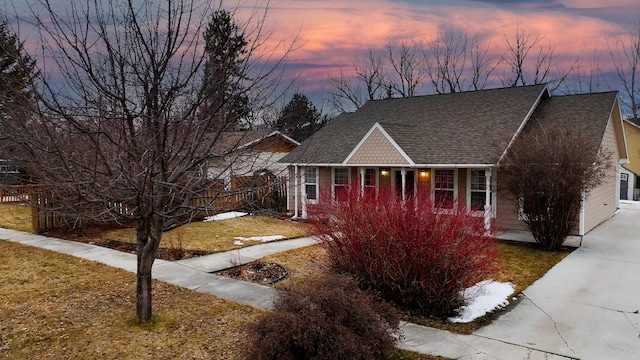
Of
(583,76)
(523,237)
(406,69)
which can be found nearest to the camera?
(523,237)

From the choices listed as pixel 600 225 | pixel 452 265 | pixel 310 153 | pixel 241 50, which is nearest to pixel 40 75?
pixel 241 50

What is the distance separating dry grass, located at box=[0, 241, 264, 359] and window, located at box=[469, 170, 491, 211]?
1054 cm

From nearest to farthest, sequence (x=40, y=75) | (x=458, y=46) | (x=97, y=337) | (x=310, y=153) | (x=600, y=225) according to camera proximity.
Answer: (x=40, y=75) < (x=97, y=337) < (x=600, y=225) < (x=310, y=153) < (x=458, y=46)

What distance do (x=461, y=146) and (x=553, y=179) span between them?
13.8 ft

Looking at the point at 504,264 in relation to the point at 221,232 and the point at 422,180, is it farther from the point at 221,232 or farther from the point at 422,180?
the point at 221,232

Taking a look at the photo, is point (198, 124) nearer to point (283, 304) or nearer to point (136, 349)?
point (283, 304)

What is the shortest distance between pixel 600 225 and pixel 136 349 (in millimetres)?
15676

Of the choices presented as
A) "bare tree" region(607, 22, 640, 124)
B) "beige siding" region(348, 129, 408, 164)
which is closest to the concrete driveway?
"beige siding" region(348, 129, 408, 164)

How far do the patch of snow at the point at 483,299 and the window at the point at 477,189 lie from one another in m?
6.92

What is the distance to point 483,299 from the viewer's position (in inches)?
273

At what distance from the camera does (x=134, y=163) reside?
193 inches

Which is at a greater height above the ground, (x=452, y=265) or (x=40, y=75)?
(x=40, y=75)


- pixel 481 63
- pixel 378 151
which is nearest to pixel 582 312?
pixel 378 151

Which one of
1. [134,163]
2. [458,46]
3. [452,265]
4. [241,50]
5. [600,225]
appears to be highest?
[458,46]
